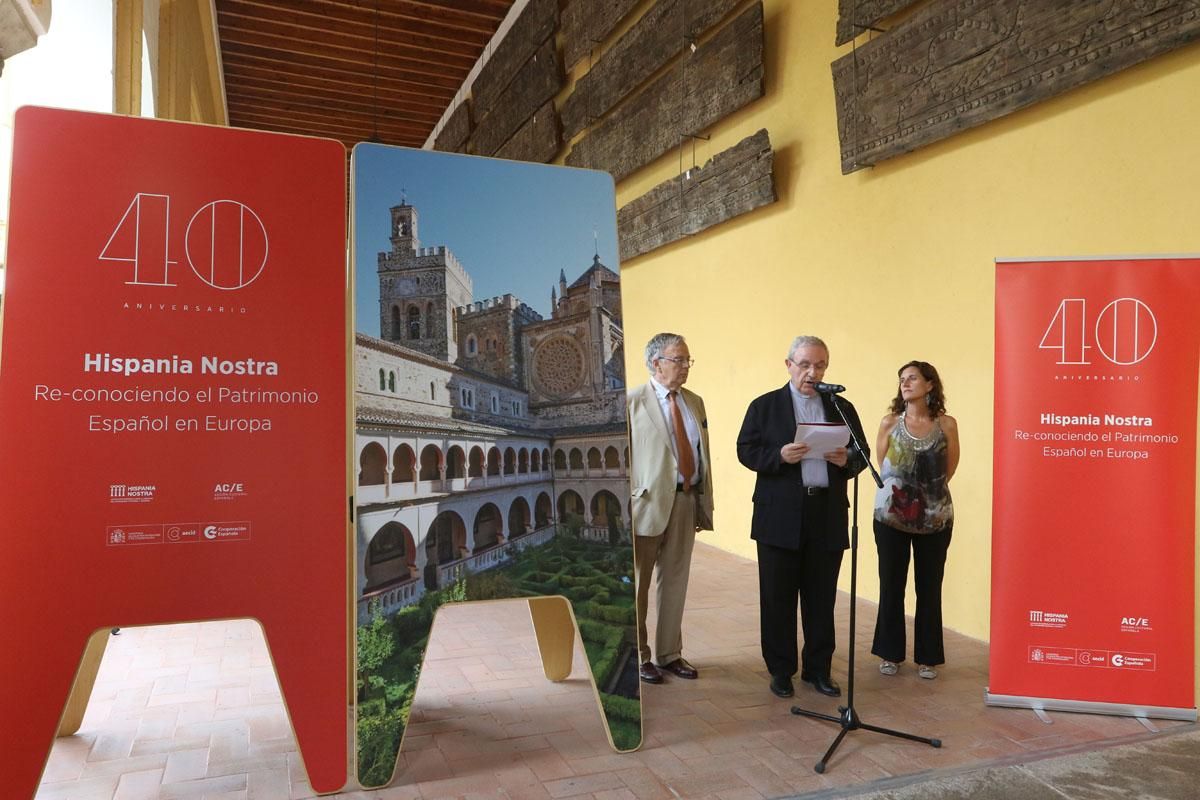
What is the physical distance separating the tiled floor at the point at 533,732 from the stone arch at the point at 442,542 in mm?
699

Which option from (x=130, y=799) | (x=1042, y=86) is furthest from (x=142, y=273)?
(x=1042, y=86)

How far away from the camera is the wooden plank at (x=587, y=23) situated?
326 inches

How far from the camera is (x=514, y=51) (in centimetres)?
1068

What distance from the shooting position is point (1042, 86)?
4.03m

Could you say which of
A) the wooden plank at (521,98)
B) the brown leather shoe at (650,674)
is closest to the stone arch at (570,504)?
the brown leather shoe at (650,674)

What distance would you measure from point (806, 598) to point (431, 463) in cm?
186

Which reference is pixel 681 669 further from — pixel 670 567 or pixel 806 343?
pixel 806 343

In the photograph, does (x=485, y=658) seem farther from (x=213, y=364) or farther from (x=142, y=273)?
(x=142, y=273)

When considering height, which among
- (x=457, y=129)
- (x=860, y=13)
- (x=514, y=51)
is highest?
(x=514, y=51)

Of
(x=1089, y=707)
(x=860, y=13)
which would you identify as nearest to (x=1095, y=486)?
(x=1089, y=707)

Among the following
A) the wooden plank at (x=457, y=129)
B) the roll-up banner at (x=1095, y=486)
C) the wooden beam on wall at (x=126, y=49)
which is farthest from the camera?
the wooden plank at (x=457, y=129)

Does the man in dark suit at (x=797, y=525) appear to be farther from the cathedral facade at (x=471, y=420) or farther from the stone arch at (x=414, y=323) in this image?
the stone arch at (x=414, y=323)

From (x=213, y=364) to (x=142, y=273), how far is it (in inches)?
13.1

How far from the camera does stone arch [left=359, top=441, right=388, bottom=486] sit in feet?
9.05
